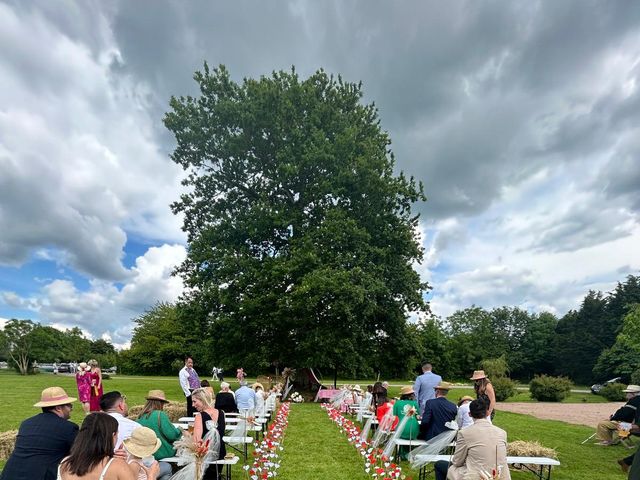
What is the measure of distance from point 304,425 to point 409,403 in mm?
5858

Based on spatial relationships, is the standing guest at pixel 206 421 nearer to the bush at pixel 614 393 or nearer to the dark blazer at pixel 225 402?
the dark blazer at pixel 225 402

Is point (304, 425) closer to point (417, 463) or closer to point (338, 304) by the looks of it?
point (338, 304)

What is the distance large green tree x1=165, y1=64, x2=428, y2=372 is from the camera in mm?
19297

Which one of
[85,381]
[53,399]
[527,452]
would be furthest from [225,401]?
[85,381]

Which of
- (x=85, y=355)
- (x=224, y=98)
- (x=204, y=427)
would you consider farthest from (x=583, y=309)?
(x=85, y=355)

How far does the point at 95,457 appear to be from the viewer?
3.37 metres

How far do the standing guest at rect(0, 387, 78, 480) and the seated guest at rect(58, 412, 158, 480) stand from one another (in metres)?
0.97

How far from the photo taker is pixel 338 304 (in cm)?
1797

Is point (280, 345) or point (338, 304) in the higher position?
point (338, 304)

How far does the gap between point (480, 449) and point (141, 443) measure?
359cm

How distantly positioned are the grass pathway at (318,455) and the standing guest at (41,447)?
14.5 ft

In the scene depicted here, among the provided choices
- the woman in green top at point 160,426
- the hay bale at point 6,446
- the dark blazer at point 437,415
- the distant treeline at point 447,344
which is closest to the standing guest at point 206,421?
the woman in green top at point 160,426

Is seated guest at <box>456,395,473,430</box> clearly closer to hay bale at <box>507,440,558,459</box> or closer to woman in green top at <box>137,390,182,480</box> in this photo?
hay bale at <box>507,440,558,459</box>

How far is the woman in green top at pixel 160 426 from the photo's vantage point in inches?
228
